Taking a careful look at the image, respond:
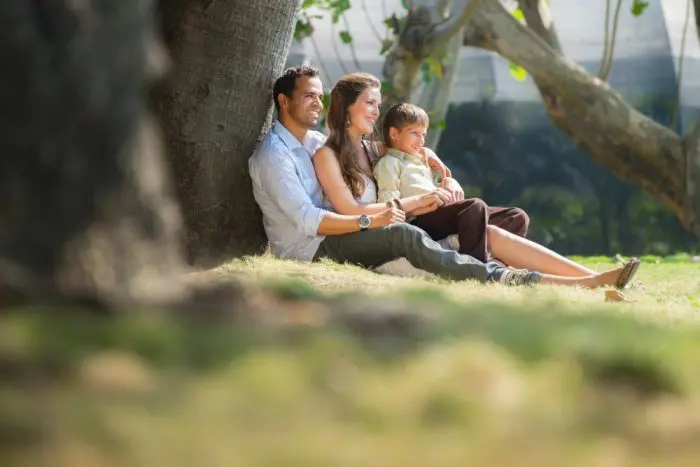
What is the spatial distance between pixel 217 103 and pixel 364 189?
0.91m

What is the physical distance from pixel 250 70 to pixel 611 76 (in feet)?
31.2

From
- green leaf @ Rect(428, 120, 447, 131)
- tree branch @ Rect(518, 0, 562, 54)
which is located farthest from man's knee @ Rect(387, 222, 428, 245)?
tree branch @ Rect(518, 0, 562, 54)

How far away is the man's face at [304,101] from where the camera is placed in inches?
216

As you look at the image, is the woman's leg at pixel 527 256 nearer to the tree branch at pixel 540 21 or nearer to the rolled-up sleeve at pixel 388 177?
the rolled-up sleeve at pixel 388 177

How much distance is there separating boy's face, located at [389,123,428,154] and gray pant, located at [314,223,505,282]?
57 centimetres

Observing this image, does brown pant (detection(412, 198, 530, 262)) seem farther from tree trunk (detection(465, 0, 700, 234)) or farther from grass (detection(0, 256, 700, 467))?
tree trunk (detection(465, 0, 700, 234))

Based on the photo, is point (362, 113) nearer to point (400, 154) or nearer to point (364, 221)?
point (400, 154)

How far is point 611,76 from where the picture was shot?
45.7 feet

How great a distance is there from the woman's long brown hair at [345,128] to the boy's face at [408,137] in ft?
0.74

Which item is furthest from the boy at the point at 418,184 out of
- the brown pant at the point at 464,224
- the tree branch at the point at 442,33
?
the tree branch at the point at 442,33

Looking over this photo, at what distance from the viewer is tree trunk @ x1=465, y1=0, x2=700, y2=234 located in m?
10.5

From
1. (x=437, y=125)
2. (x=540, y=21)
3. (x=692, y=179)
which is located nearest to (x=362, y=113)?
(x=437, y=125)

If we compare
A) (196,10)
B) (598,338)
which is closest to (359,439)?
(598,338)

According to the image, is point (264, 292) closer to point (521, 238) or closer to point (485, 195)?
point (521, 238)
